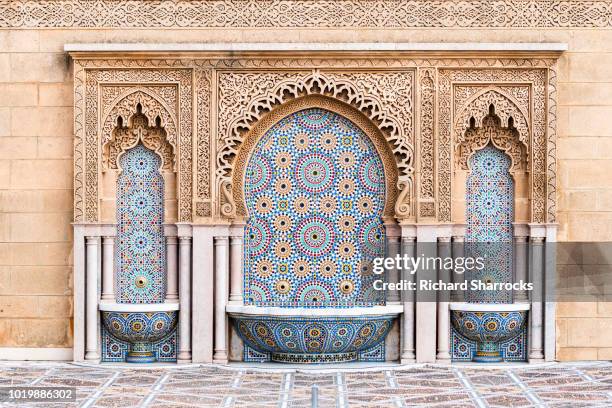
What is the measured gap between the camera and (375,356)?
630cm

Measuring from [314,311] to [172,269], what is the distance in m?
1.12

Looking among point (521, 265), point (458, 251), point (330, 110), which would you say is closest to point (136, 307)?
point (330, 110)

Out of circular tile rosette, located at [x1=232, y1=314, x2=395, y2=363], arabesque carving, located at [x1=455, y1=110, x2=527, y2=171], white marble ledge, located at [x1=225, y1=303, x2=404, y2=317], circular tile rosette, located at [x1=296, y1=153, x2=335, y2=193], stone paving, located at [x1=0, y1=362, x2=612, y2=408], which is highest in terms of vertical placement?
arabesque carving, located at [x1=455, y1=110, x2=527, y2=171]

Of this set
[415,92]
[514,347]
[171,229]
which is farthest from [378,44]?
[514,347]

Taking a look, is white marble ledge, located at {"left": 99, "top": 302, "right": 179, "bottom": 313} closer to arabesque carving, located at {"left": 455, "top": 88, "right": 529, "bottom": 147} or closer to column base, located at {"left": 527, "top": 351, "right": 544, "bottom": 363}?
arabesque carving, located at {"left": 455, "top": 88, "right": 529, "bottom": 147}

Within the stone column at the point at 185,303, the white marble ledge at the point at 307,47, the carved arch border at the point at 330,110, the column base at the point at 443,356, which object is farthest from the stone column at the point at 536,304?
the stone column at the point at 185,303

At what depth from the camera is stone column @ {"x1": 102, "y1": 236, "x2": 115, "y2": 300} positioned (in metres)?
6.24

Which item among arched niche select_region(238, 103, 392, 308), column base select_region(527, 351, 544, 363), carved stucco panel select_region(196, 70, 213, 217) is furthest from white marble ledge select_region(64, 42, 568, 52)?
column base select_region(527, 351, 544, 363)

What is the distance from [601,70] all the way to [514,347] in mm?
2106

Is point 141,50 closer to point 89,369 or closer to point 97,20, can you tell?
point 97,20

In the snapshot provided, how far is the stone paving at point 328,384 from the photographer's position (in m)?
5.06

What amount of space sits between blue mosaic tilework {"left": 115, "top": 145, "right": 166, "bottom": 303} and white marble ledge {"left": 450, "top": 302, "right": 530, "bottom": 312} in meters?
2.15

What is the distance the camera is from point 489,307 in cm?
613

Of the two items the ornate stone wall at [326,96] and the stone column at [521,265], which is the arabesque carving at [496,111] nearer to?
the ornate stone wall at [326,96]
